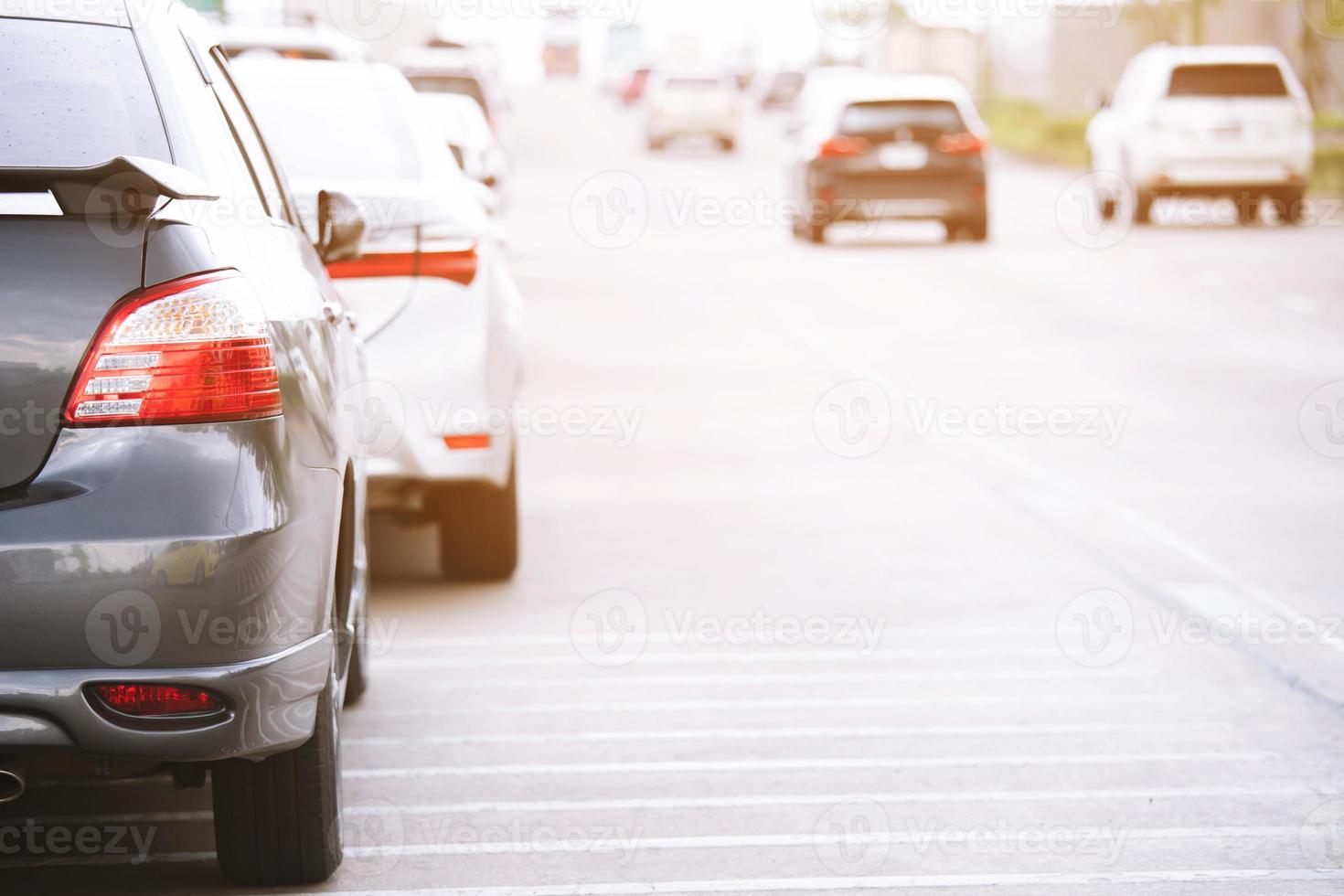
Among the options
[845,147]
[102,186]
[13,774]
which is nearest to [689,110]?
[845,147]

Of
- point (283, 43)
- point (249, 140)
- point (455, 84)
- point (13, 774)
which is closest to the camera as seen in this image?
point (13, 774)

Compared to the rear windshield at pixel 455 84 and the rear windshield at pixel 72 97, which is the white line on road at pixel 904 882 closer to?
the rear windshield at pixel 72 97

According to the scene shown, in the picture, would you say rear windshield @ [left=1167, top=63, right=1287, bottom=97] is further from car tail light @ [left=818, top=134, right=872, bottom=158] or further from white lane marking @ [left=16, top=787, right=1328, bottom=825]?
white lane marking @ [left=16, top=787, right=1328, bottom=825]

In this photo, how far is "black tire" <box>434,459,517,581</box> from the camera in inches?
306

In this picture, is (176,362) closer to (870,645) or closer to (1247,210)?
(870,645)

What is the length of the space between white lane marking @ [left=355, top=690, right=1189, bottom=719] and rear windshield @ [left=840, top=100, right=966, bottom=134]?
1942cm

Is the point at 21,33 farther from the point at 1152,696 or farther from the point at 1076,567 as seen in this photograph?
the point at 1076,567

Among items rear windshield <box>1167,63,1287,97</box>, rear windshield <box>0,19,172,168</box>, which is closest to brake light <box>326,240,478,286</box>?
rear windshield <box>0,19,172,168</box>

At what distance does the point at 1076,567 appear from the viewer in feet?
26.6

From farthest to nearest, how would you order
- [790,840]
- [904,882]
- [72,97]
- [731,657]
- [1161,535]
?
[1161,535] < [731,657] < [790,840] < [904,882] < [72,97]

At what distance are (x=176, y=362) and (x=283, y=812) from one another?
1016 mm

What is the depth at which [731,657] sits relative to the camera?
6.70 m

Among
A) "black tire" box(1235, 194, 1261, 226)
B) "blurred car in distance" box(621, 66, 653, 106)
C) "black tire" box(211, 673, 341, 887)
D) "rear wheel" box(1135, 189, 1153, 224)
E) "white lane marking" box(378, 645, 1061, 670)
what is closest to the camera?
"black tire" box(211, 673, 341, 887)

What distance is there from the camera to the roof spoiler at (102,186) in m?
3.71
